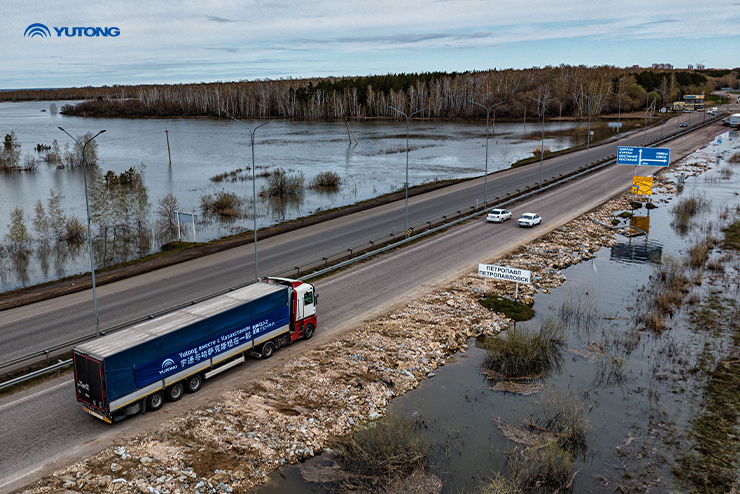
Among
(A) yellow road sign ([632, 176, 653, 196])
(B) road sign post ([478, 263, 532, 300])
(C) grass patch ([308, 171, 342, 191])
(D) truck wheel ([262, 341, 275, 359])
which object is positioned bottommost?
(D) truck wheel ([262, 341, 275, 359])

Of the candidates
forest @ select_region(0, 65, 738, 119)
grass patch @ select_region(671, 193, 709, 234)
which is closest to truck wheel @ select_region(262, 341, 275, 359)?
grass patch @ select_region(671, 193, 709, 234)

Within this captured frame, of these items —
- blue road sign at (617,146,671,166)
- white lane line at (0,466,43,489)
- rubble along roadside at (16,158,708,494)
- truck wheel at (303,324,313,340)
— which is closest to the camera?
white lane line at (0,466,43,489)

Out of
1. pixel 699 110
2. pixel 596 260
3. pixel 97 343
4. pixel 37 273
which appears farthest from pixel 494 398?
pixel 699 110

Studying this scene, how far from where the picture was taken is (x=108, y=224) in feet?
181

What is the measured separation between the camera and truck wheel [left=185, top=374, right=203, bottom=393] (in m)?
20.8

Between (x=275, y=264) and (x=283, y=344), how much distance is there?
459 inches

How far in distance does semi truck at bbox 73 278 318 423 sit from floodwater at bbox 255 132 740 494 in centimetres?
566

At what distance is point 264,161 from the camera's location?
316ft

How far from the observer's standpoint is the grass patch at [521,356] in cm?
2459

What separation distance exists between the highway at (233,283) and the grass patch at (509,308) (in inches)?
139

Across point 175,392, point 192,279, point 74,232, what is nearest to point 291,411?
point 175,392

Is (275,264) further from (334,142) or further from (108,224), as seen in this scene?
(334,142)

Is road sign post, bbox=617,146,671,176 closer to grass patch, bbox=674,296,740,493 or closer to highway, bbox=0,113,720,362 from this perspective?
highway, bbox=0,113,720,362

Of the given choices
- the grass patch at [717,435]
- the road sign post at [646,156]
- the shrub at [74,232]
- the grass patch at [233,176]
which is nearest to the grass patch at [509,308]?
the grass patch at [717,435]
